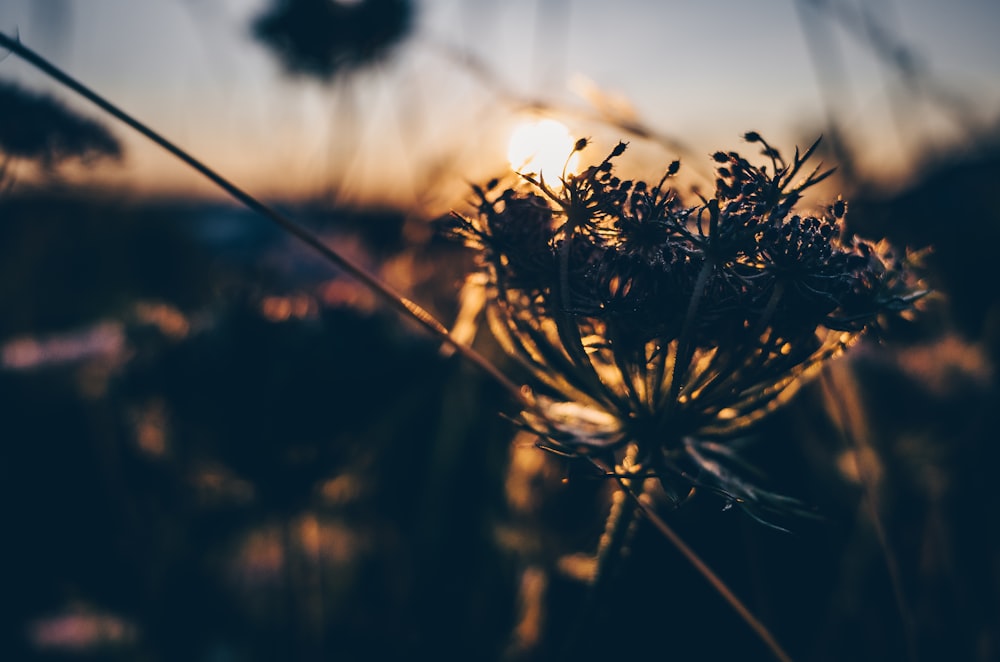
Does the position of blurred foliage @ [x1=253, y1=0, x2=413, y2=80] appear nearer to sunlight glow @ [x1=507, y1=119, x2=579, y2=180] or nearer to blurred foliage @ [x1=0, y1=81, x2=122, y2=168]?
blurred foliage @ [x1=0, y1=81, x2=122, y2=168]

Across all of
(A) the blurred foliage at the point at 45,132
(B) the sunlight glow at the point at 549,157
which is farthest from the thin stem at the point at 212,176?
(A) the blurred foliage at the point at 45,132

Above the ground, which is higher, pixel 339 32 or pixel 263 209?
pixel 339 32

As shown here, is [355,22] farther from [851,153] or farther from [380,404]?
[851,153]

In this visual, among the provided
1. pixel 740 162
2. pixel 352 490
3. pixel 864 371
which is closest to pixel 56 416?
pixel 352 490

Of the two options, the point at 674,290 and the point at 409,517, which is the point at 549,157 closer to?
the point at 674,290

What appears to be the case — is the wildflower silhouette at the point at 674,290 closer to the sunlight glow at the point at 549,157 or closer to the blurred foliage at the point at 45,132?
the sunlight glow at the point at 549,157

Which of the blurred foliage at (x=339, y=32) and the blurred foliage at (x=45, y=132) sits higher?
the blurred foliage at (x=339, y=32)

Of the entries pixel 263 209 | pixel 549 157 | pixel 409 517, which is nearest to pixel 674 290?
→ pixel 549 157

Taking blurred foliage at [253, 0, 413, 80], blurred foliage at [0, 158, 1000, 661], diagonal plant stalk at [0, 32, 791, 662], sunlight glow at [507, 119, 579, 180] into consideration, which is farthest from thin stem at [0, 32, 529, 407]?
blurred foliage at [253, 0, 413, 80]
